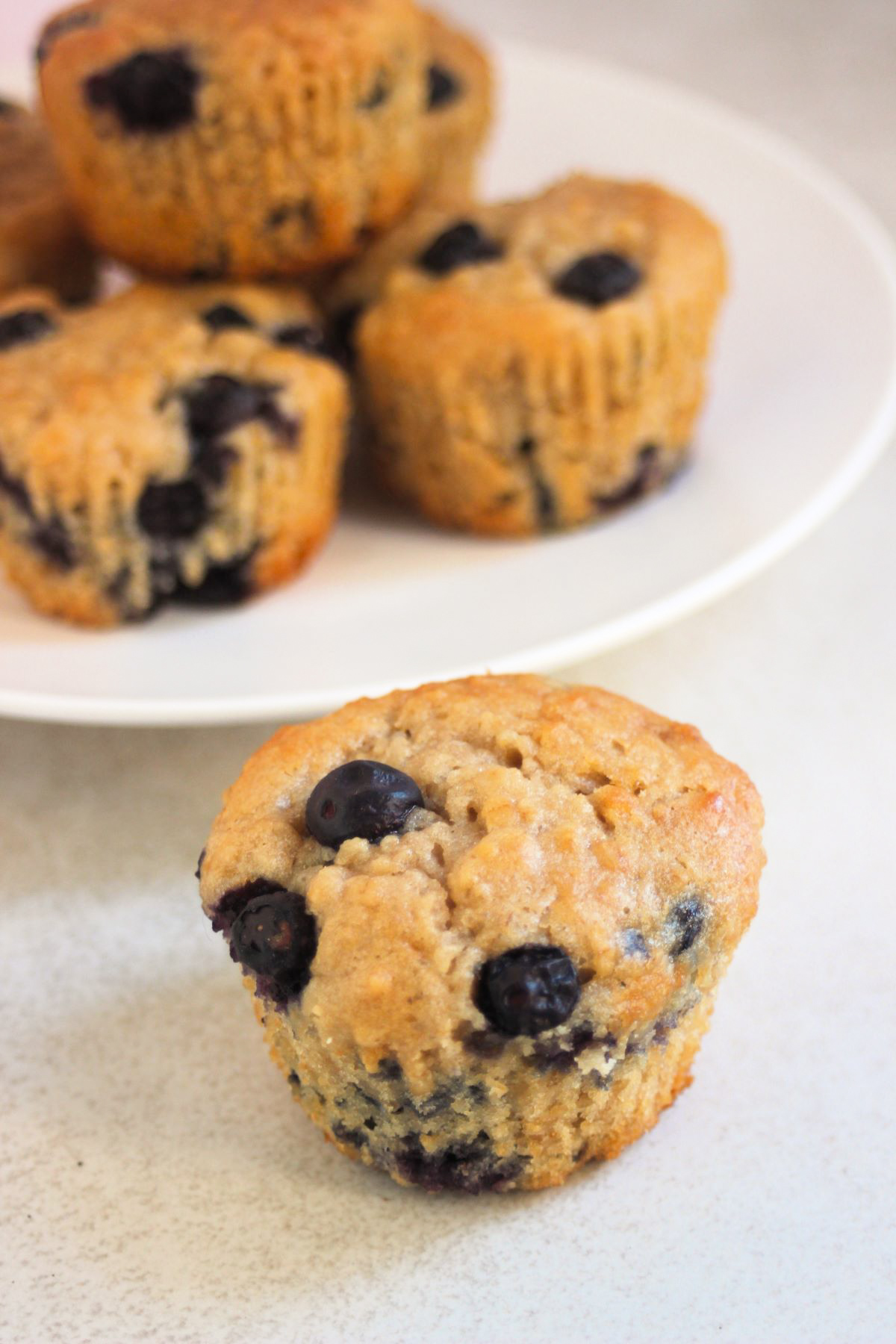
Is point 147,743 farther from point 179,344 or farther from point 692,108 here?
point 692,108

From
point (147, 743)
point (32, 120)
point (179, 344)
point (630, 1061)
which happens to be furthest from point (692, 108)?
point (630, 1061)

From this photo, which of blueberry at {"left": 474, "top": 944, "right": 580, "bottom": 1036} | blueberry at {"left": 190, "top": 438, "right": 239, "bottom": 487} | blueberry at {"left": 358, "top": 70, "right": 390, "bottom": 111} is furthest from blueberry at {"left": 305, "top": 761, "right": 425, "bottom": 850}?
blueberry at {"left": 358, "top": 70, "right": 390, "bottom": 111}

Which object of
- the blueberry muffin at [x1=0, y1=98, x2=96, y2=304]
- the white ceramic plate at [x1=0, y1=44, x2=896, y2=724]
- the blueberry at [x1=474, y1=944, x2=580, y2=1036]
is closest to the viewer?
the blueberry at [x1=474, y1=944, x2=580, y2=1036]

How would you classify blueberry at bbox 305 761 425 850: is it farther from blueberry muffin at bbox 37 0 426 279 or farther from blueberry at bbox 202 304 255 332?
blueberry muffin at bbox 37 0 426 279

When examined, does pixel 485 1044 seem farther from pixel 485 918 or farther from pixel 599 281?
pixel 599 281

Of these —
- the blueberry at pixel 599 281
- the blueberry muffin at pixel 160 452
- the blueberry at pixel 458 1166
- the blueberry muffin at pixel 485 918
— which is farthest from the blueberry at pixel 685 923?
the blueberry at pixel 599 281

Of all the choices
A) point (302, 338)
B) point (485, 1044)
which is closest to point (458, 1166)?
point (485, 1044)
